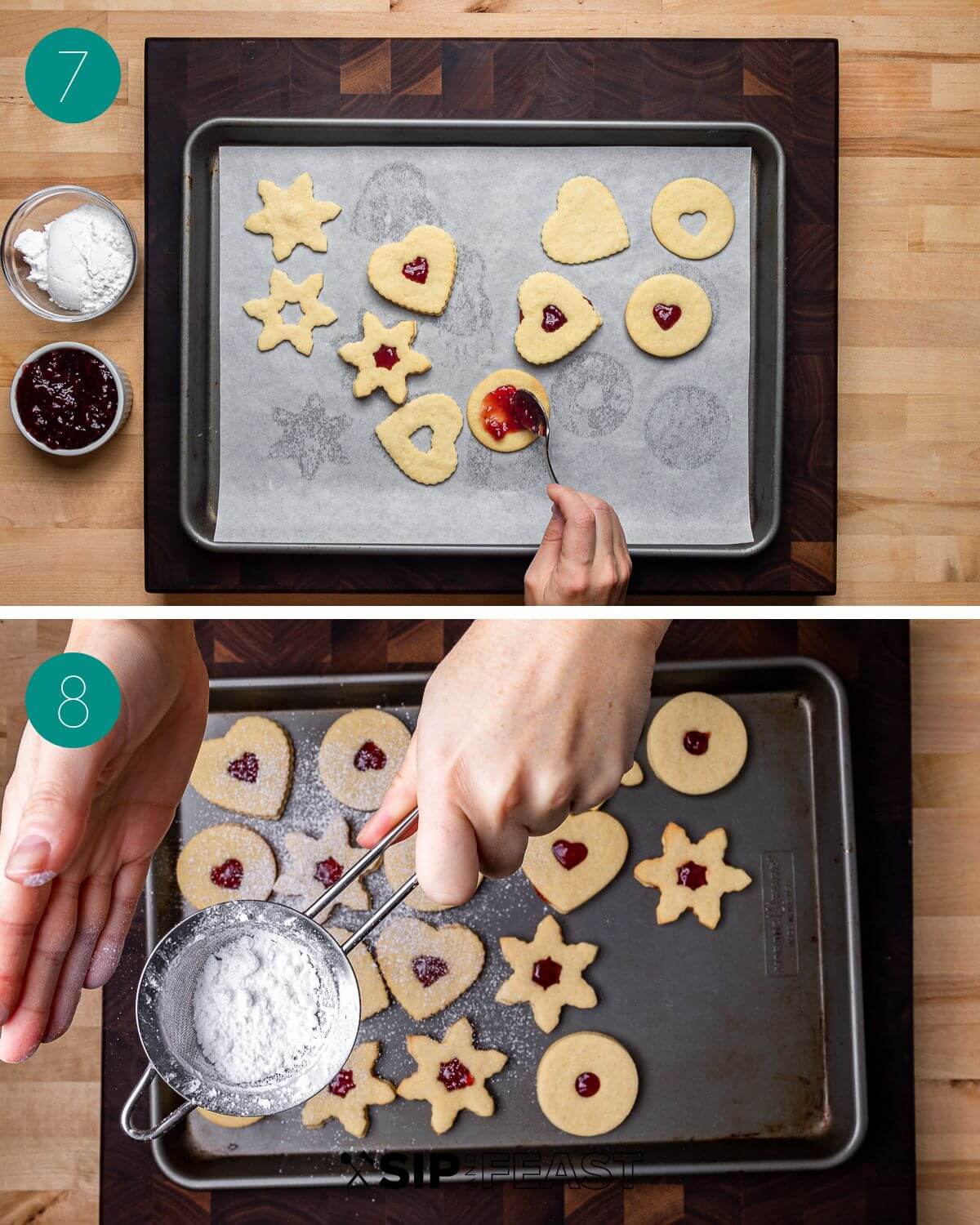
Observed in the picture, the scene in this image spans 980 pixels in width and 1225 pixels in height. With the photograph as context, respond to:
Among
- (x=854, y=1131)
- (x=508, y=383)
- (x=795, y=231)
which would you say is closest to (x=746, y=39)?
(x=795, y=231)

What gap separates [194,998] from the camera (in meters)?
0.56

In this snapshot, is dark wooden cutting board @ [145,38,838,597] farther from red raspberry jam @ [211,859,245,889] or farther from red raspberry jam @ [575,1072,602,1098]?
red raspberry jam @ [575,1072,602,1098]

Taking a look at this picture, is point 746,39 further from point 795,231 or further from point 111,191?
point 111,191

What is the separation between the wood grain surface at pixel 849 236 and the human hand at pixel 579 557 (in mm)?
171

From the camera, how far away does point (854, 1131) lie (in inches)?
29.4

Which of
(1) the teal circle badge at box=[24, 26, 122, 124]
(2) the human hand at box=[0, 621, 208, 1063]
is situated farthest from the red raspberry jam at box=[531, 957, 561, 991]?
(1) the teal circle badge at box=[24, 26, 122, 124]

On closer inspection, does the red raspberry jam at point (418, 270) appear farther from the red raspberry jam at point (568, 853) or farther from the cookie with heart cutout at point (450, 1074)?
the cookie with heart cutout at point (450, 1074)

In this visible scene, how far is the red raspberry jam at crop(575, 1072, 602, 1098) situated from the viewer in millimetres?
750

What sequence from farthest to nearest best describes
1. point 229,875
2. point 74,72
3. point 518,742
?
1. point 74,72
2. point 229,875
3. point 518,742

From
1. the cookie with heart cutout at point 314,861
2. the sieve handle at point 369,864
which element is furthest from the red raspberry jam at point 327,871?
the sieve handle at point 369,864

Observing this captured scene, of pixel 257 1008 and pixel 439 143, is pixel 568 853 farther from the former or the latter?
pixel 439 143

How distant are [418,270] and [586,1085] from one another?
70cm

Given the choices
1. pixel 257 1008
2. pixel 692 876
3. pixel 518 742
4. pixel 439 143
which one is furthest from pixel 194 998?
pixel 439 143

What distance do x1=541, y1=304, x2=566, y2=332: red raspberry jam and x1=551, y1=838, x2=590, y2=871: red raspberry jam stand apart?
44 cm
